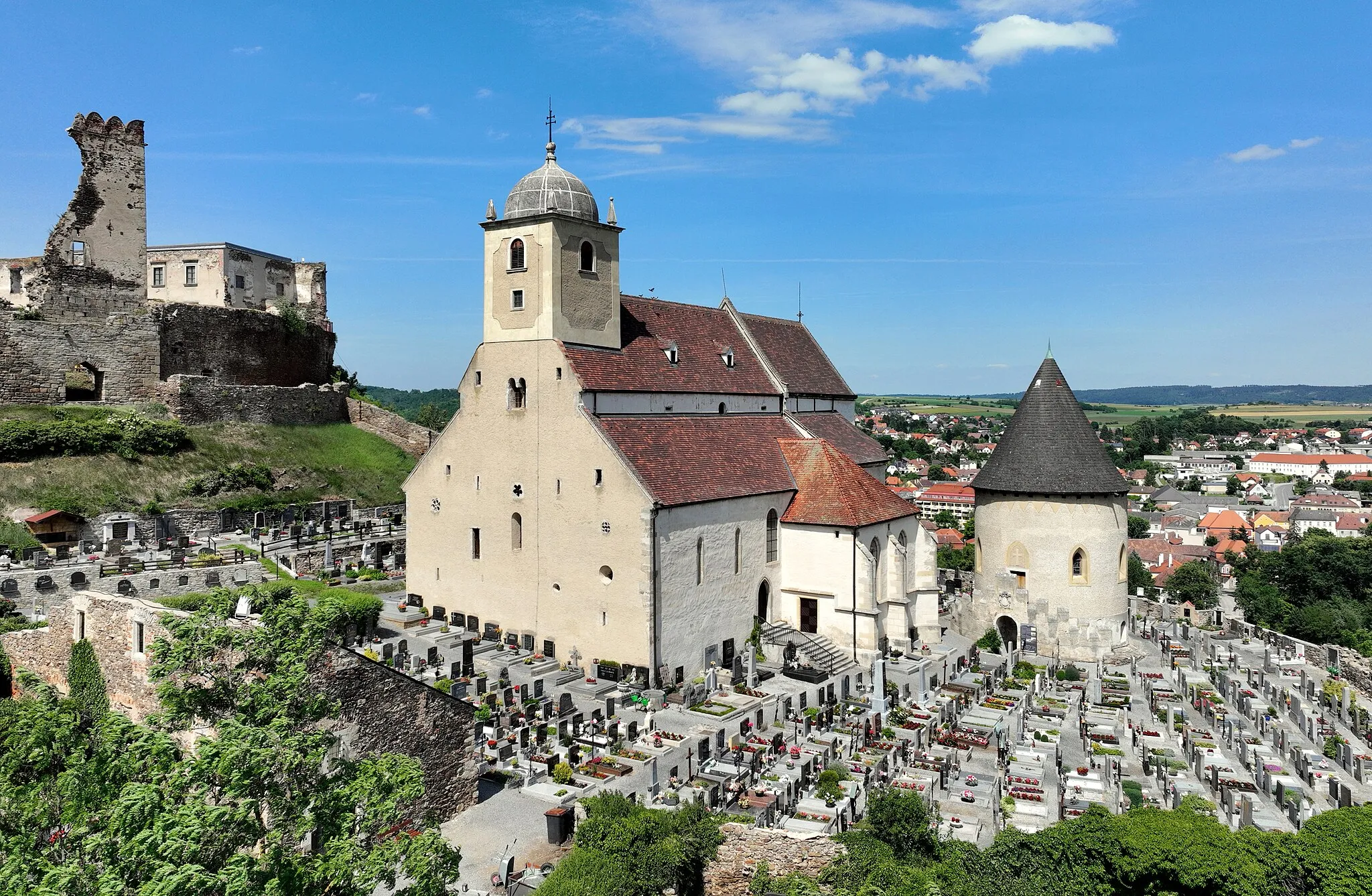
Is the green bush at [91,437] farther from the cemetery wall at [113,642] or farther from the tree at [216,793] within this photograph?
the tree at [216,793]

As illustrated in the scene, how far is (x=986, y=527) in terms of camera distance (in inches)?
1435

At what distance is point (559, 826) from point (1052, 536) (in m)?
23.4

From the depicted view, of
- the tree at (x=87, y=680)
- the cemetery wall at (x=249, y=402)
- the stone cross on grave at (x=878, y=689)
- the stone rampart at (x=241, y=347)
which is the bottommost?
the stone cross on grave at (x=878, y=689)

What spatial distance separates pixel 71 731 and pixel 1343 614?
70.2 metres

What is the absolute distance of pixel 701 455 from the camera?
33438mm

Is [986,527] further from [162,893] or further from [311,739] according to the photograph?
[162,893]

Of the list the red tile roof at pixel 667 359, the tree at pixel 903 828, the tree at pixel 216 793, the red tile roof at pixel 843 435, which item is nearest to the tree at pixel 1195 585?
the red tile roof at pixel 843 435

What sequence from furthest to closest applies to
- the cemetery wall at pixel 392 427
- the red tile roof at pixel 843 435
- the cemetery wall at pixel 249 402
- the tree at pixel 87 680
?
the cemetery wall at pixel 392 427, the cemetery wall at pixel 249 402, the red tile roof at pixel 843 435, the tree at pixel 87 680

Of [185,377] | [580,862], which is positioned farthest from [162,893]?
[185,377]

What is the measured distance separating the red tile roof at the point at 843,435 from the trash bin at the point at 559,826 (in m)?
23.8

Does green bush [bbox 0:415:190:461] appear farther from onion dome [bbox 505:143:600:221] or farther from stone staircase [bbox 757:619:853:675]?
stone staircase [bbox 757:619:853:675]

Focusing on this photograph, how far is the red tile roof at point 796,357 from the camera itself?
43031 millimetres

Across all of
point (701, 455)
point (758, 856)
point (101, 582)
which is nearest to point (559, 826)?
point (758, 856)

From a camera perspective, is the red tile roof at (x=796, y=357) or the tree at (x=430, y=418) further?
the tree at (x=430, y=418)
